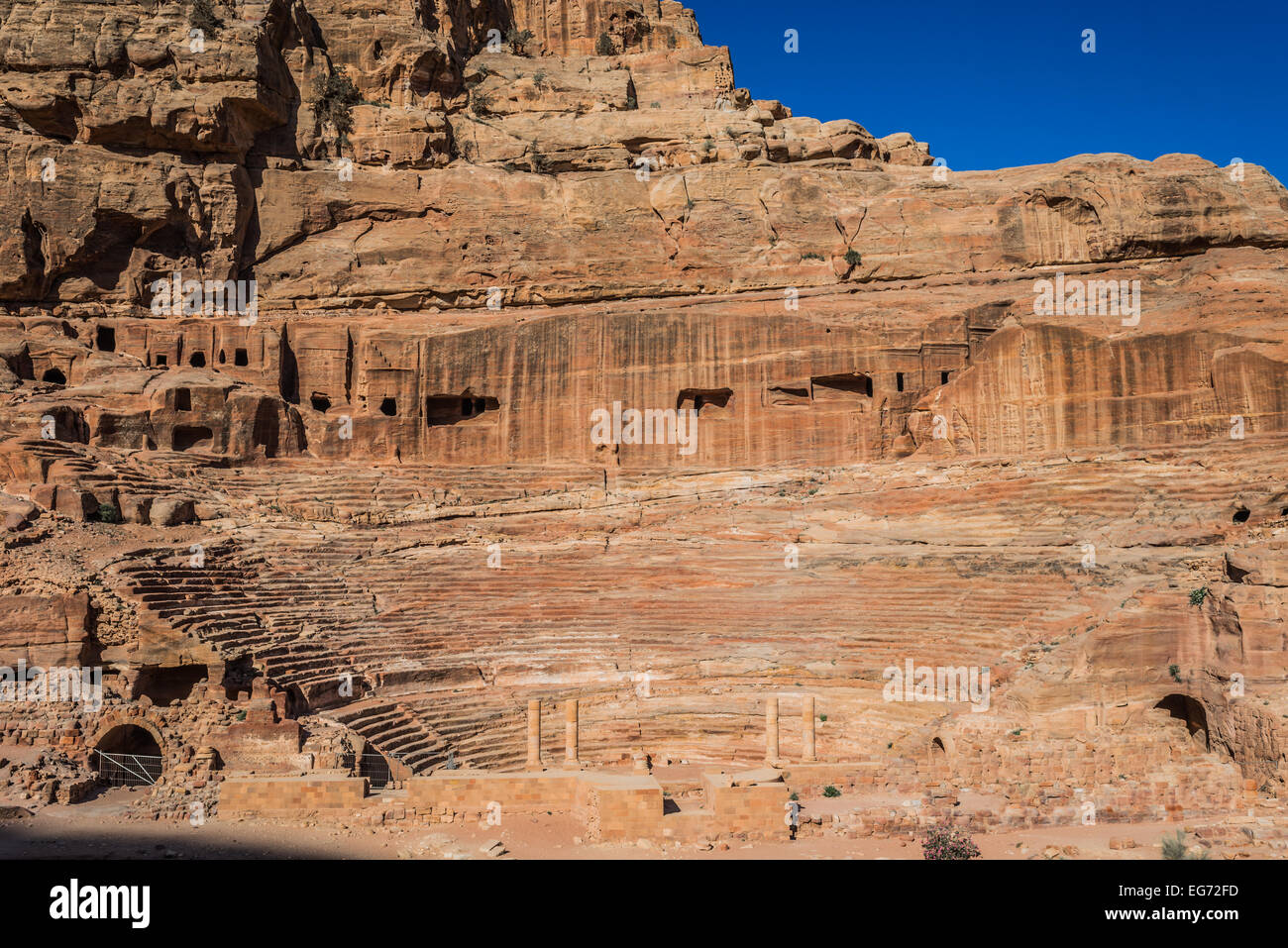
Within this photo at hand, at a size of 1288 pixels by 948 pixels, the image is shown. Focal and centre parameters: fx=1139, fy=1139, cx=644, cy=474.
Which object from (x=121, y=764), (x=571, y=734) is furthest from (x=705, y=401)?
(x=121, y=764)

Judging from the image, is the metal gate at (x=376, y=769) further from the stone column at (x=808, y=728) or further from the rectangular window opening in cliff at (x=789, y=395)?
the rectangular window opening in cliff at (x=789, y=395)

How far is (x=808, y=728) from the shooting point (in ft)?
59.7

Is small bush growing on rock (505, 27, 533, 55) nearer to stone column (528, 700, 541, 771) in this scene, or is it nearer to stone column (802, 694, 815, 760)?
stone column (528, 700, 541, 771)

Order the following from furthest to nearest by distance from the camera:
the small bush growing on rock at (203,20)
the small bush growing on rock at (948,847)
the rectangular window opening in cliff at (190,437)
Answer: the small bush growing on rock at (203,20) → the rectangular window opening in cliff at (190,437) → the small bush growing on rock at (948,847)

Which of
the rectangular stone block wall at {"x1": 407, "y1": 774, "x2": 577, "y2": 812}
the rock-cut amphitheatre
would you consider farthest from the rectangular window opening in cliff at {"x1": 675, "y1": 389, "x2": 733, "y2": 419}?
the rectangular stone block wall at {"x1": 407, "y1": 774, "x2": 577, "y2": 812}

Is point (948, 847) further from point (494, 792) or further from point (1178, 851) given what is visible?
point (494, 792)

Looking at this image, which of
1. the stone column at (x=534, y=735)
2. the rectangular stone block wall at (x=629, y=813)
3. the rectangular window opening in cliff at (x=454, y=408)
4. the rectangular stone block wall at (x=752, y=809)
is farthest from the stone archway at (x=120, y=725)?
the rectangular window opening in cliff at (x=454, y=408)

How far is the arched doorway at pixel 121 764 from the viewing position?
55.9 ft

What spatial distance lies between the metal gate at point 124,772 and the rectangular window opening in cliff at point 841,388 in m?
20.1

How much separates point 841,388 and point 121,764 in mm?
21144

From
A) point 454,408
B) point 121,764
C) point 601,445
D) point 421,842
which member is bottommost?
point 421,842

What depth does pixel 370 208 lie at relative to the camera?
38.0 m

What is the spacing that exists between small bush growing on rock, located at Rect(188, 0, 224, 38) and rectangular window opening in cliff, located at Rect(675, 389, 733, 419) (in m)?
20.5
